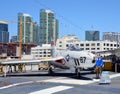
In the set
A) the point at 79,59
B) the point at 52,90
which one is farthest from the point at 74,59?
the point at 52,90

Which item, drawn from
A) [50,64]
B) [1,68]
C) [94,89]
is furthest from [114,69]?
[94,89]

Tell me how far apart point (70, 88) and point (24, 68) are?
3073cm

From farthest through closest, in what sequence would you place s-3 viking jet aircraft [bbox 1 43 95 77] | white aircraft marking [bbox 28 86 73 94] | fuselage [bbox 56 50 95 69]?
s-3 viking jet aircraft [bbox 1 43 95 77]
fuselage [bbox 56 50 95 69]
white aircraft marking [bbox 28 86 73 94]

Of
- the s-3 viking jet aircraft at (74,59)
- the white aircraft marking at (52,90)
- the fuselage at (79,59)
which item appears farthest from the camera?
the s-3 viking jet aircraft at (74,59)

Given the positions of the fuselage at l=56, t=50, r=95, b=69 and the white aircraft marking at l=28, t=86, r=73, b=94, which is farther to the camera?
the fuselage at l=56, t=50, r=95, b=69

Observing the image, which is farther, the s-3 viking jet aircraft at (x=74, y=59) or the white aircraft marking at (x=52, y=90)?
the s-3 viking jet aircraft at (x=74, y=59)

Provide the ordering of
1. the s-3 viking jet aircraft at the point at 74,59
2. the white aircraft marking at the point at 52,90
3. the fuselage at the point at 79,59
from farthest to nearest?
1. the s-3 viking jet aircraft at the point at 74,59
2. the fuselage at the point at 79,59
3. the white aircraft marking at the point at 52,90

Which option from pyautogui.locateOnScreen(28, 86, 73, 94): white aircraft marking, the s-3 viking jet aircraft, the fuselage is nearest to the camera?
pyautogui.locateOnScreen(28, 86, 73, 94): white aircraft marking

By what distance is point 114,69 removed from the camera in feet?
133

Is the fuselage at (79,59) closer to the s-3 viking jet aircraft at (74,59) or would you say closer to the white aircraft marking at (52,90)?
the s-3 viking jet aircraft at (74,59)

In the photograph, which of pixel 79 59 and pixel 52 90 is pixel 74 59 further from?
pixel 52 90

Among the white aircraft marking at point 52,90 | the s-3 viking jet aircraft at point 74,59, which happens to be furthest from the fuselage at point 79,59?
the white aircraft marking at point 52,90

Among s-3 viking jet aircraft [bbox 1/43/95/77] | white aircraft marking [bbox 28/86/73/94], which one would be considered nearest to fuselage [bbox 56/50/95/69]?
s-3 viking jet aircraft [bbox 1/43/95/77]

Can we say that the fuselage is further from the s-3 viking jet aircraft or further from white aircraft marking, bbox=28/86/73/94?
white aircraft marking, bbox=28/86/73/94
